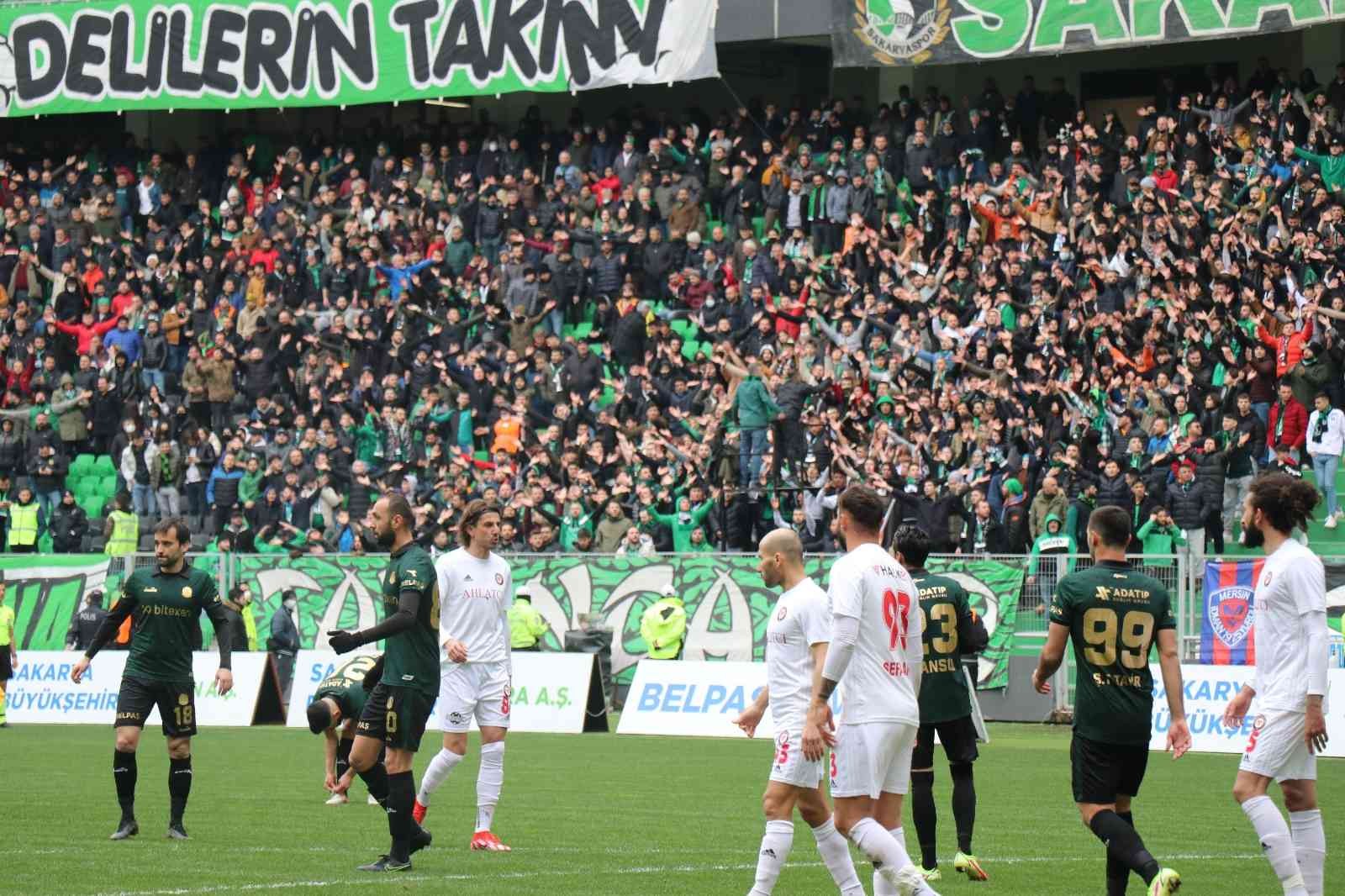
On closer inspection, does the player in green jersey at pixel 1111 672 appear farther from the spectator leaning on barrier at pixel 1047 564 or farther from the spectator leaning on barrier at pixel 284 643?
the spectator leaning on barrier at pixel 284 643

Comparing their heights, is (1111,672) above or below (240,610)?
above

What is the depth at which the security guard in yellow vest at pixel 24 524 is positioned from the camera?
118 feet

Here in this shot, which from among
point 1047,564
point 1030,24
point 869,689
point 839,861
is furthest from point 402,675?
point 1030,24

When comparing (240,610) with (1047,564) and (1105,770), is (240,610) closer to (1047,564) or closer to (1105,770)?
Result: (1047,564)

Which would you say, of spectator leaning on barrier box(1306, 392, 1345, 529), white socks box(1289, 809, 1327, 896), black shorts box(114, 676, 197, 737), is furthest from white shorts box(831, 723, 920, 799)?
spectator leaning on barrier box(1306, 392, 1345, 529)

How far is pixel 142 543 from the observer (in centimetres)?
3616

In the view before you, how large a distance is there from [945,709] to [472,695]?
11.1 feet

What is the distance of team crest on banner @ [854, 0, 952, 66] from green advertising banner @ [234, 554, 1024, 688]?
11017 millimetres

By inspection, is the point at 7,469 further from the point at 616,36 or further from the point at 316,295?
the point at 616,36

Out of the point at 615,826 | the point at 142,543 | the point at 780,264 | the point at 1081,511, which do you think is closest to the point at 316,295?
the point at 142,543

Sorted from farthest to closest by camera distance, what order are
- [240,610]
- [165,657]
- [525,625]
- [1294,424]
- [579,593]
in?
[240,610], [579,593], [525,625], [1294,424], [165,657]

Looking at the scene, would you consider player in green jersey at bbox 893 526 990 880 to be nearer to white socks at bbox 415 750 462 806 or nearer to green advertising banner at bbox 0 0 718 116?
white socks at bbox 415 750 462 806

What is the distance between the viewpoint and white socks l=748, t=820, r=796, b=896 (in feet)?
33.4

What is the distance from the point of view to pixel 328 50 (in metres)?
40.6
